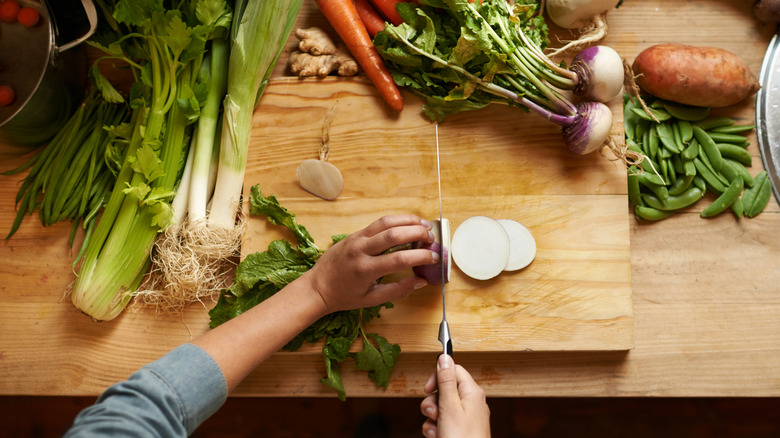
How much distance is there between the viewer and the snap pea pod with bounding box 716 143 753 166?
5.45ft

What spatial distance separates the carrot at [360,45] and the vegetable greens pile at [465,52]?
0.04m

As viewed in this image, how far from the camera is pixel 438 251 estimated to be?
1.46 m

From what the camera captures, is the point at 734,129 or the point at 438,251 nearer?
the point at 438,251

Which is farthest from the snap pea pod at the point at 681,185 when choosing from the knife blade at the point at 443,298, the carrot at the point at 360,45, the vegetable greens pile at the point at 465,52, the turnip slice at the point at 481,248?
the carrot at the point at 360,45

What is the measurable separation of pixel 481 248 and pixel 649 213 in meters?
0.61

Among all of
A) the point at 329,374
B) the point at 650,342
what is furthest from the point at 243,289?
the point at 650,342

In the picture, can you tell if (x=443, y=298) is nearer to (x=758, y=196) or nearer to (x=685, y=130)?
(x=685, y=130)

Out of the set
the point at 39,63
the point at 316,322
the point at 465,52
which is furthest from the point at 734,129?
the point at 39,63

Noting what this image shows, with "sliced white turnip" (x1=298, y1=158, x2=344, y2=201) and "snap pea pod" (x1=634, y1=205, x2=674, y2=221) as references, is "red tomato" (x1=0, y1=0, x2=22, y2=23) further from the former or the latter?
"snap pea pod" (x1=634, y1=205, x2=674, y2=221)

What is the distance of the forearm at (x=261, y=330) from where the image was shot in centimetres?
128

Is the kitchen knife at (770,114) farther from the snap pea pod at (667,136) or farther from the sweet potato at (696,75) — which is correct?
the snap pea pod at (667,136)

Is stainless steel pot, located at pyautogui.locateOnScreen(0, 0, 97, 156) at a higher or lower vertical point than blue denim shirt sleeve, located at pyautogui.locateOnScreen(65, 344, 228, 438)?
higher

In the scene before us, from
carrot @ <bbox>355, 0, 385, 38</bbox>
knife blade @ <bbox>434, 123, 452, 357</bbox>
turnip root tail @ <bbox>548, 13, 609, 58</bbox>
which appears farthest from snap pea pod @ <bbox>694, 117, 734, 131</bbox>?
carrot @ <bbox>355, 0, 385, 38</bbox>

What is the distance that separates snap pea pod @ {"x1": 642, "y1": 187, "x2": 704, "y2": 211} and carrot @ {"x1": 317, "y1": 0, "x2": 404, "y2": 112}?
899mm
